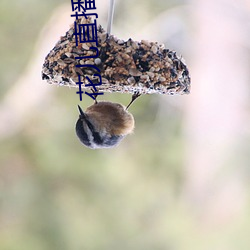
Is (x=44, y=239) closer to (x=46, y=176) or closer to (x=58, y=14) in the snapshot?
(x=46, y=176)

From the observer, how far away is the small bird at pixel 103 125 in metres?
1.07

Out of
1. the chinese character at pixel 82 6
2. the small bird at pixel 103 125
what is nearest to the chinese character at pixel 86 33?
the chinese character at pixel 82 6

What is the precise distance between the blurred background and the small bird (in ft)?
4.91

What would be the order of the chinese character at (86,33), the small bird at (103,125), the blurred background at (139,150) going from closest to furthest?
the chinese character at (86,33) < the small bird at (103,125) < the blurred background at (139,150)

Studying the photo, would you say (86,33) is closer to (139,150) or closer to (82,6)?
(82,6)

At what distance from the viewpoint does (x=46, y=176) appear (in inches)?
117

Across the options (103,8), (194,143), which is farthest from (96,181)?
(103,8)

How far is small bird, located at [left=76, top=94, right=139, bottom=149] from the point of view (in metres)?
1.07

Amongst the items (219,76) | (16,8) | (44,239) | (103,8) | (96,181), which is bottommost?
(44,239)

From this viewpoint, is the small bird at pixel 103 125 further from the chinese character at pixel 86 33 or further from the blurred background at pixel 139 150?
the blurred background at pixel 139 150

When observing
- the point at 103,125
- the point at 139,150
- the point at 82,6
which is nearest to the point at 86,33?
the point at 82,6

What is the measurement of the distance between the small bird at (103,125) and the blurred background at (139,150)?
4.91ft

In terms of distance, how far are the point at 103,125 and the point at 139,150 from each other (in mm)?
1926

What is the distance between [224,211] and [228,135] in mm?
500
